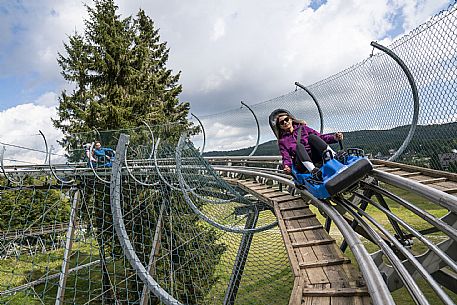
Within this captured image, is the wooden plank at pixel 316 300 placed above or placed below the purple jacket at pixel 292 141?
below

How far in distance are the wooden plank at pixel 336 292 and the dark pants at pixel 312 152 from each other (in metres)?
Result: 1.28

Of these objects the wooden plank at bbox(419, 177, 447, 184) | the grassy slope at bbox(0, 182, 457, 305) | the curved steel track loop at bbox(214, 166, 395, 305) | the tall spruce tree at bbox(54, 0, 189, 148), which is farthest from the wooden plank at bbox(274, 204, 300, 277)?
the tall spruce tree at bbox(54, 0, 189, 148)

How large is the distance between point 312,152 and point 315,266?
4.05 feet

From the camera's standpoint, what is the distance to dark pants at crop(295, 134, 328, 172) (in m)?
3.04

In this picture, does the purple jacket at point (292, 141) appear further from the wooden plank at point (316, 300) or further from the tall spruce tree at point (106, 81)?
the tall spruce tree at point (106, 81)

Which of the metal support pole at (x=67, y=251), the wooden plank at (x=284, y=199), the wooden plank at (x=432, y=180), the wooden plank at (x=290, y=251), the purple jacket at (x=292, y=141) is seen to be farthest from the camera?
the metal support pole at (x=67, y=251)

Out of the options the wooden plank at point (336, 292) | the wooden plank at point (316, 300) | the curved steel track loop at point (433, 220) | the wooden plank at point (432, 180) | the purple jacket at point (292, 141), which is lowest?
the wooden plank at point (316, 300)

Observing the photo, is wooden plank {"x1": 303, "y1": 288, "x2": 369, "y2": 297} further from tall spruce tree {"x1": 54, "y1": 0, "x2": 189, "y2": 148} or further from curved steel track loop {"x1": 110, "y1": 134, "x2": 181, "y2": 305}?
tall spruce tree {"x1": 54, "y1": 0, "x2": 189, "y2": 148}

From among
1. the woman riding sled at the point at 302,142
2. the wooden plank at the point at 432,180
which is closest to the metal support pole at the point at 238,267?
the woman riding sled at the point at 302,142

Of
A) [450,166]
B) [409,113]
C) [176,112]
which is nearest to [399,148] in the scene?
[409,113]

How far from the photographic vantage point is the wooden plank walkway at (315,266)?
1.92 m

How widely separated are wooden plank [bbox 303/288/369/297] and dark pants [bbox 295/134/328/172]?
1.28 m

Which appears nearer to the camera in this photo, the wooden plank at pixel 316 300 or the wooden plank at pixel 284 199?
the wooden plank at pixel 316 300

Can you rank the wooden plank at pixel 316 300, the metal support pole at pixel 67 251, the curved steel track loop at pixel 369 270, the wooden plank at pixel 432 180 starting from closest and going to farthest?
the curved steel track loop at pixel 369 270 < the wooden plank at pixel 316 300 < the wooden plank at pixel 432 180 < the metal support pole at pixel 67 251
